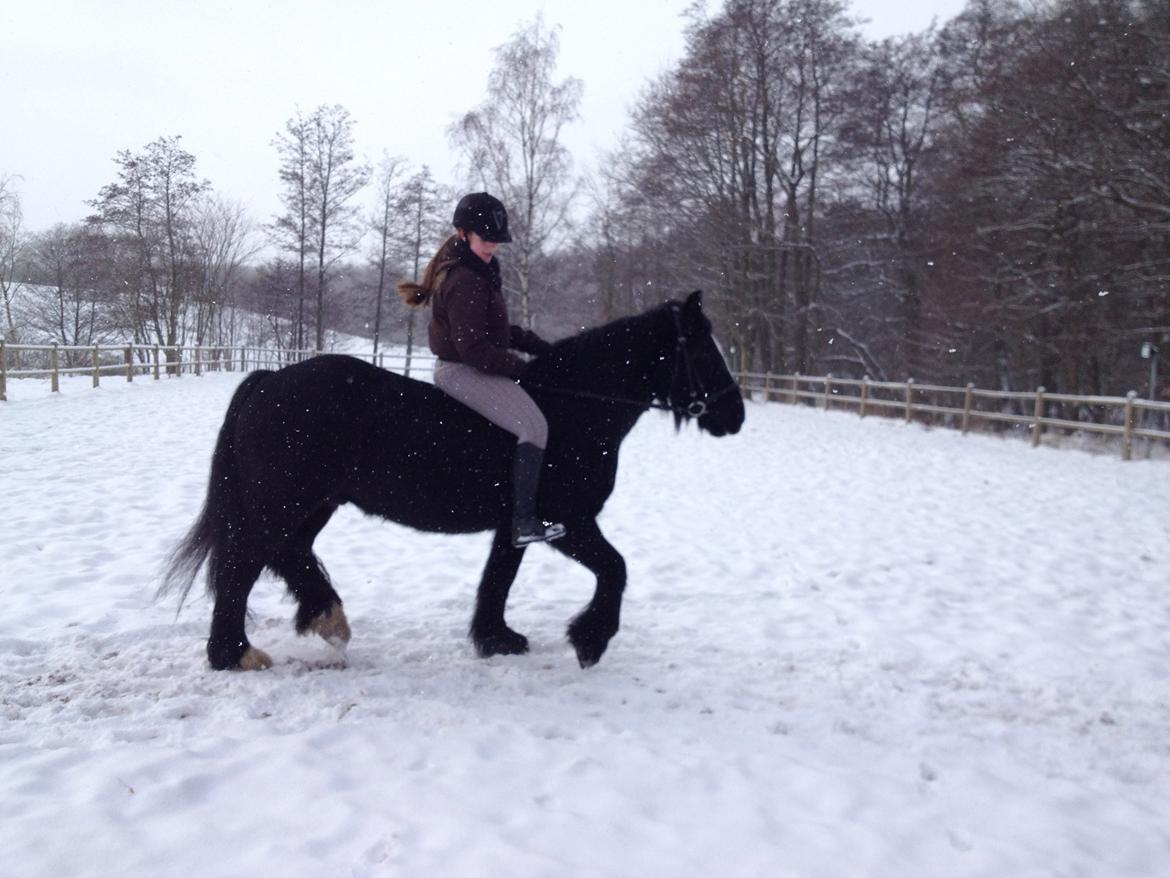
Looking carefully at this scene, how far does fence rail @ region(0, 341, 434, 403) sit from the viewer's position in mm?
18219

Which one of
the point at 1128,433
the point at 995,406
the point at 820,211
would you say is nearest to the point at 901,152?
the point at 820,211

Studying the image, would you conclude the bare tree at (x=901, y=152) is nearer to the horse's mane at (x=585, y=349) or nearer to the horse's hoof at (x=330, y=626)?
the horse's mane at (x=585, y=349)

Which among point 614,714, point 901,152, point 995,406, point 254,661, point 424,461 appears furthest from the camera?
point 901,152

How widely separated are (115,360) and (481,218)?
3249cm

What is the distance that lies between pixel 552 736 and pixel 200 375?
28.9 m

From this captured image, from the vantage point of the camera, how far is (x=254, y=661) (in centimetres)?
379

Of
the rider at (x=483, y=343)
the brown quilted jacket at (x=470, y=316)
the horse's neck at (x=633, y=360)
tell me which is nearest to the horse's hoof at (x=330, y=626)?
the rider at (x=483, y=343)

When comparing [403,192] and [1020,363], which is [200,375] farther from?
→ [1020,363]

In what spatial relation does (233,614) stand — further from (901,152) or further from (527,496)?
(901,152)

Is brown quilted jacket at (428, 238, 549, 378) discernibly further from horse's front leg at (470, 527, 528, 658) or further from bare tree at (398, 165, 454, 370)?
bare tree at (398, 165, 454, 370)

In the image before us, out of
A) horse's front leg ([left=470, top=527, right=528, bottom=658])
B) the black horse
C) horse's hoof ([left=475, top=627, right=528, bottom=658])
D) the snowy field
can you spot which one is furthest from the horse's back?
the snowy field

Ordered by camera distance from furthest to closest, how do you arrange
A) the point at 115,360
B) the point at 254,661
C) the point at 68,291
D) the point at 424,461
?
the point at 68,291 → the point at 115,360 → the point at 424,461 → the point at 254,661

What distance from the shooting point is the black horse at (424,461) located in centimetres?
386

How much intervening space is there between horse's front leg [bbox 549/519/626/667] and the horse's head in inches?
33.5
